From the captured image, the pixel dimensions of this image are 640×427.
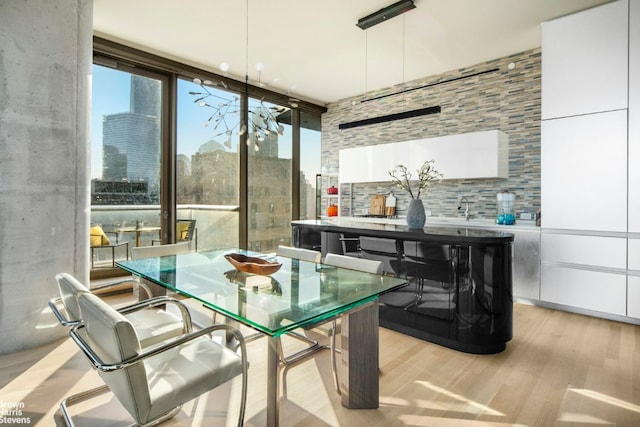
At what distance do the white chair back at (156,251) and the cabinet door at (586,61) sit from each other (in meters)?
3.97

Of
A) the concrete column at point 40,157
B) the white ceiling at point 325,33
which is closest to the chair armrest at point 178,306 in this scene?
the concrete column at point 40,157

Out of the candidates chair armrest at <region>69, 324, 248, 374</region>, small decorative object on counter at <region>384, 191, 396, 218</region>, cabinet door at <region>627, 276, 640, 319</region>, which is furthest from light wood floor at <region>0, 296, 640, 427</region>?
small decorative object on counter at <region>384, 191, 396, 218</region>

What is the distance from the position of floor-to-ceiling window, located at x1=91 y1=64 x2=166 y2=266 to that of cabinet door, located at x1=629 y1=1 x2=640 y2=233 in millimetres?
5197

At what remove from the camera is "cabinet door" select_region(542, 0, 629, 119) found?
10.6 ft

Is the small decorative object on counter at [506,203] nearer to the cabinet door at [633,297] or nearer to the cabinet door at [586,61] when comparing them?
the cabinet door at [586,61]

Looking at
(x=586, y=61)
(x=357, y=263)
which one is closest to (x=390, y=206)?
(x=586, y=61)

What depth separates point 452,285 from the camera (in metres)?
2.65

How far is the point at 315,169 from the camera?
682cm

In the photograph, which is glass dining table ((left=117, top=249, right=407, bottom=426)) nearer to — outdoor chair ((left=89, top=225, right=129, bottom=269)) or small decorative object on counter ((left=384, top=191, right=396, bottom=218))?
outdoor chair ((left=89, top=225, right=129, bottom=269))

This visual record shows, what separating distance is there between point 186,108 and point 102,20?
135cm

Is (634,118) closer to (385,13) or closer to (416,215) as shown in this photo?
(416,215)

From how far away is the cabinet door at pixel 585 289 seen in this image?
325cm

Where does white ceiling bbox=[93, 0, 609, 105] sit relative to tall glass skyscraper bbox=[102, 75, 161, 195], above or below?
above

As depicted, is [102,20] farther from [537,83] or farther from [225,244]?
[537,83]
